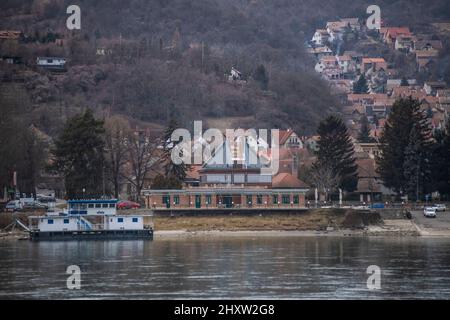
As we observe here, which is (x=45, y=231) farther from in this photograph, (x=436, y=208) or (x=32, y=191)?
(x=436, y=208)

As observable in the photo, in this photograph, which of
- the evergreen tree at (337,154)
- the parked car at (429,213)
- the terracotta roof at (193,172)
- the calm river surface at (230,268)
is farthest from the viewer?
the terracotta roof at (193,172)

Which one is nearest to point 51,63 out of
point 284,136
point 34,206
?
point 284,136

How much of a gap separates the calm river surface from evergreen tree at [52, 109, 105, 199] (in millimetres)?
13640

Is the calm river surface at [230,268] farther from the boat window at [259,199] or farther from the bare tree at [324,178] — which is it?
the bare tree at [324,178]

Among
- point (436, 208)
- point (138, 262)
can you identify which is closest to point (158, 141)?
point (436, 208)

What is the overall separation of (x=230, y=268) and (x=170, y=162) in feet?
154

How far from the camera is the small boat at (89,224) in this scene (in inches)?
3957

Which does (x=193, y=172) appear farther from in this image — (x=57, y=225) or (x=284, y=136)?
(x=284, y=136)

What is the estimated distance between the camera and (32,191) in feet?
396

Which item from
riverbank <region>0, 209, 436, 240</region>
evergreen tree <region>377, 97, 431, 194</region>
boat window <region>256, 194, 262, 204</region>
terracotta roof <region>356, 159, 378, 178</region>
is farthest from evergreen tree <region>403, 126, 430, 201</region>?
boat window <region>256, 194, 262, 204</region>

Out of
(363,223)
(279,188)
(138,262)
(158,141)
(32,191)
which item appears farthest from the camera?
(158,141)

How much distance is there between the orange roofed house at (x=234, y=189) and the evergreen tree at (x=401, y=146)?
28.7 ft

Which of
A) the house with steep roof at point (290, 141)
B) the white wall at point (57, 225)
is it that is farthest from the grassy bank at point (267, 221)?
the house with steep roof at point (290, 141)
